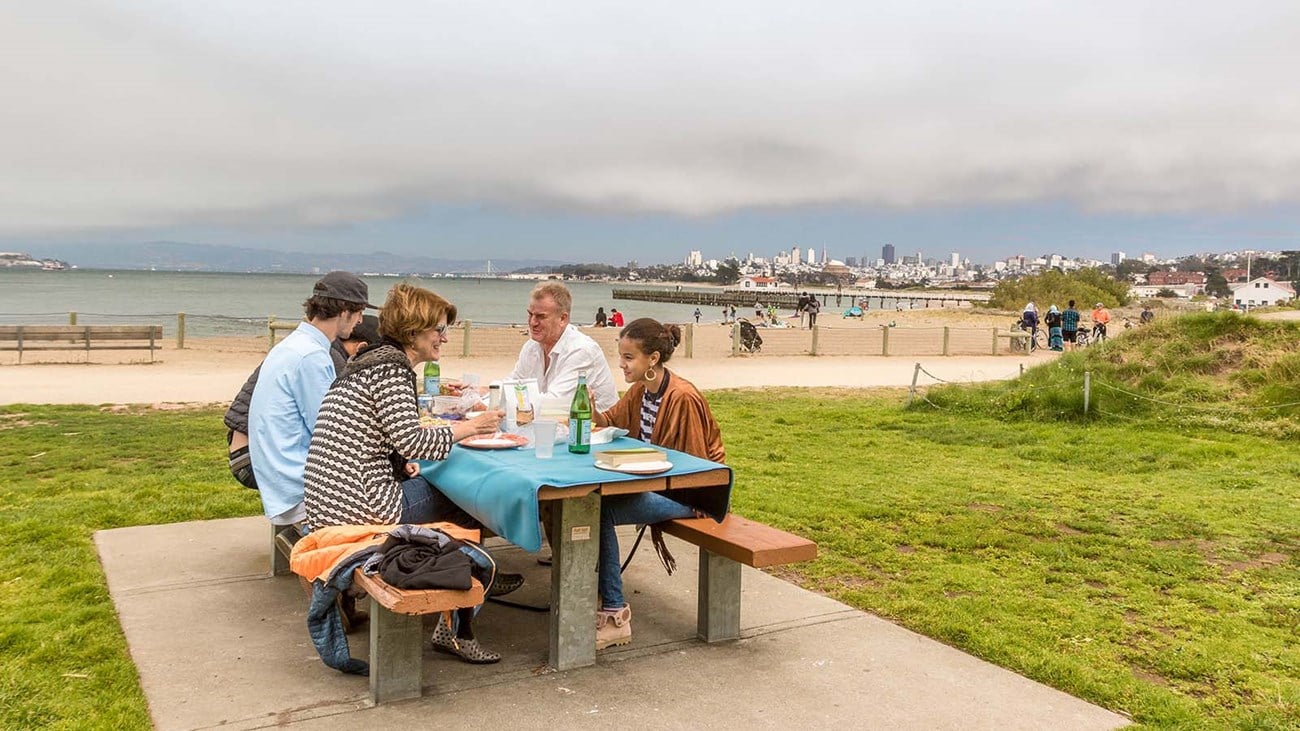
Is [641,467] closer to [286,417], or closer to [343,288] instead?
[286,417]

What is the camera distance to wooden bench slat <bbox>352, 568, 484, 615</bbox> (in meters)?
3.14

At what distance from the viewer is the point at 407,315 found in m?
3.79

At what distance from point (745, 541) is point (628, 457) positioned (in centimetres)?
58

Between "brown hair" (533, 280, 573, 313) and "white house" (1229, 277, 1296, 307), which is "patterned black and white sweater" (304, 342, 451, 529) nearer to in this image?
"brown hair" (533, 280, 573, 313)

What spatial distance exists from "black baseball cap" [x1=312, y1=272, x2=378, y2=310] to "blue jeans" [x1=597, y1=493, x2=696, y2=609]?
1477 millimetres

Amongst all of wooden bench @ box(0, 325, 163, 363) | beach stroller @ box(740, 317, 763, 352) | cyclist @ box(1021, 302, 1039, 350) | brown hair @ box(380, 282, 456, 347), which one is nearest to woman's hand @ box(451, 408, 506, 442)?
brown hair @ box(380, 282, 456, 347)

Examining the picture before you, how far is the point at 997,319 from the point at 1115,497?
46.1 meters

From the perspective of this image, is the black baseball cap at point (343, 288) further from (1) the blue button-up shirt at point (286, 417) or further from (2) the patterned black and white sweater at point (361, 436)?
(2) the patterned black and white sweater at point (361, 436)

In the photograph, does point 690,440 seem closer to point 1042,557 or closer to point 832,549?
point 832,549


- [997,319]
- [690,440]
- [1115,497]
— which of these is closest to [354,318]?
[690,440]

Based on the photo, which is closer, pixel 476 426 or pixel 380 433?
pixel 380 433

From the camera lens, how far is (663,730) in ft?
10.8

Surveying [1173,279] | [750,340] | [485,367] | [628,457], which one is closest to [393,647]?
[628,457]

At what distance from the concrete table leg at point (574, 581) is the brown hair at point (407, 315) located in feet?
2.84
